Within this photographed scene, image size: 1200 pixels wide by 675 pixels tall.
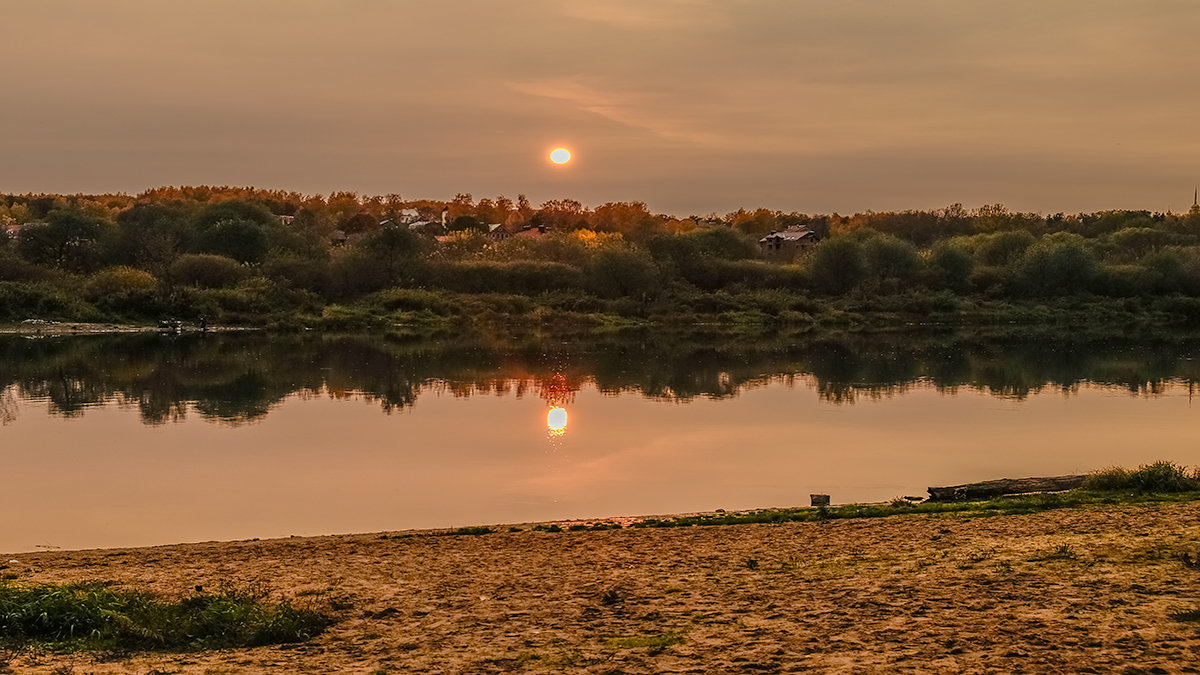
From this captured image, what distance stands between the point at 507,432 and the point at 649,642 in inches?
607

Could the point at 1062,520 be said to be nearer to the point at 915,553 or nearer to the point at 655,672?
the point at 915,553

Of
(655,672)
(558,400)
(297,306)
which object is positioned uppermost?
(297,306)

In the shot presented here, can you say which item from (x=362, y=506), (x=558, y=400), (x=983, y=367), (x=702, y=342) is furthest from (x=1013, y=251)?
(x=362, y=506)

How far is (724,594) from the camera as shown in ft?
29.3

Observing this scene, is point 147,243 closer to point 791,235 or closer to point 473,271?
point 473,271

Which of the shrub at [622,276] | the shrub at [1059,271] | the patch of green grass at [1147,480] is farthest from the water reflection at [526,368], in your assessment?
the shrub at [1059,271]

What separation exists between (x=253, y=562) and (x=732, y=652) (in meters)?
5.50

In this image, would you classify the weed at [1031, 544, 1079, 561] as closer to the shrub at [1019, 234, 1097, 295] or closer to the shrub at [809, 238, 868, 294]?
the shrub at [809, 238, 868, 294]

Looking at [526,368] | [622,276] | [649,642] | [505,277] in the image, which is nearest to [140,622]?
[649,642]

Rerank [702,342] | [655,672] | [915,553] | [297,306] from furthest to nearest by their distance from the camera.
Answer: [297,306]
[702,342]
[915,553]
[655,672]

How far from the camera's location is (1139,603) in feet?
26.1

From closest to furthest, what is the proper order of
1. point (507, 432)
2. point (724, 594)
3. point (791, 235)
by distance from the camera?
point (724, 594) → point (507, 432) → point (791, 235)

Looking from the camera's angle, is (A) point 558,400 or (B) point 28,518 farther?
(A) point 558,400

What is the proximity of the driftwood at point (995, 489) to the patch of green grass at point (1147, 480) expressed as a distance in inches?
18.0
